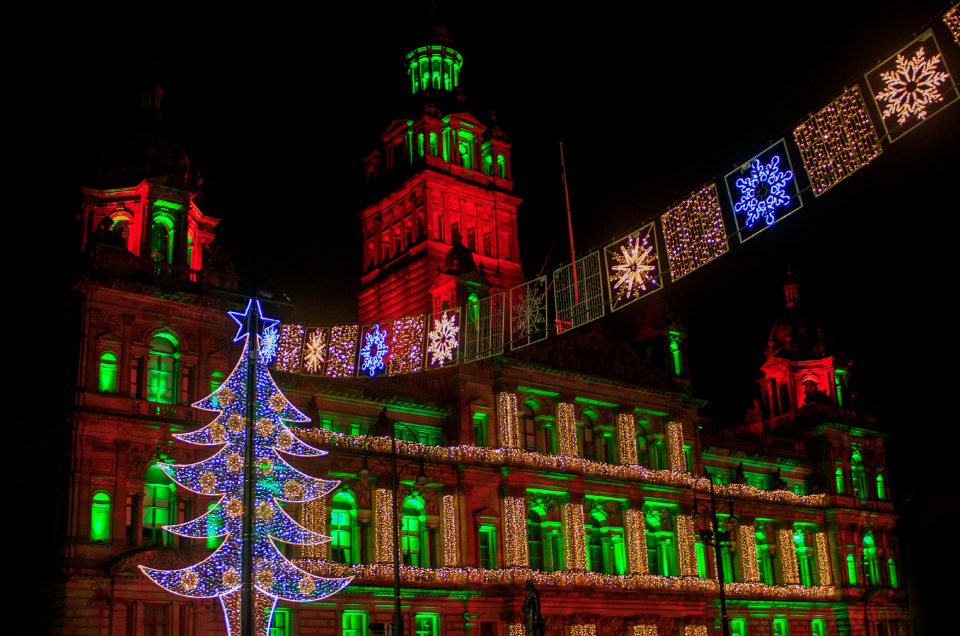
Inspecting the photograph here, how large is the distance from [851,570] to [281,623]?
34235mm

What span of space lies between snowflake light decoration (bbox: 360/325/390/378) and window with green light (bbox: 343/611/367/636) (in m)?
12.7

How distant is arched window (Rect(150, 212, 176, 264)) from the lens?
42812mm

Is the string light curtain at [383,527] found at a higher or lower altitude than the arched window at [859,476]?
lower

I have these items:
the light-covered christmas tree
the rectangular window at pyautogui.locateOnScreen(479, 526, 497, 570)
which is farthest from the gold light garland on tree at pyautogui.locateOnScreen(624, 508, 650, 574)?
the light-covered christmas tree

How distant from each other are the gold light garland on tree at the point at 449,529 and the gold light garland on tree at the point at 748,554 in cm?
1785

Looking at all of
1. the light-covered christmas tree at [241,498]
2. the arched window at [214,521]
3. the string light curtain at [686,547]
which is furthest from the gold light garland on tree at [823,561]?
the arched window at [214,521]

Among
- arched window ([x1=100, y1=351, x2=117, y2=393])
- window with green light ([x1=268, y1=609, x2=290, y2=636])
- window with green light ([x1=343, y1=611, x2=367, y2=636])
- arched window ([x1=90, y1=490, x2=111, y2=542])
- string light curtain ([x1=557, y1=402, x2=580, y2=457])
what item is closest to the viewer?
arched window ([x1=90, y1=490, x2=111, y2=542])

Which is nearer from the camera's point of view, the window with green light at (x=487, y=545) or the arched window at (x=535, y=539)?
the window with green light at (x=487, y=545)

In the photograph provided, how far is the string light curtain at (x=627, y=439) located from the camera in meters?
52.8

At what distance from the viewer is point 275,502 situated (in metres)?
33.6

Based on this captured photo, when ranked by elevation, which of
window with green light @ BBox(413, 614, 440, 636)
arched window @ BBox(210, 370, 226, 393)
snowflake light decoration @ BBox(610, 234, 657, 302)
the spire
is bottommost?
window with green light @ BBox(413, 614, 440, 636)

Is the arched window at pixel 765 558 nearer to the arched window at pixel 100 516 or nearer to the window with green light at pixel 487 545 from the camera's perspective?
the window with green light at pixel 487 545

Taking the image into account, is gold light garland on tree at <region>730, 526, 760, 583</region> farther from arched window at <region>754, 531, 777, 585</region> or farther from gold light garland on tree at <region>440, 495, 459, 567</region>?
gold light garland on tree at <region>440, 495, 459, 567</region>

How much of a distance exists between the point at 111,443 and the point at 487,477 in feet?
53.7
